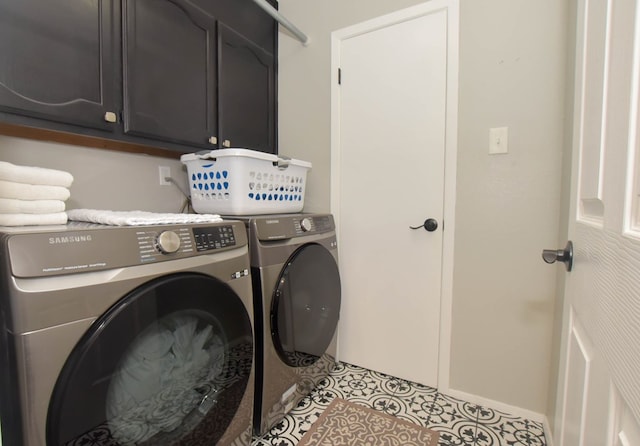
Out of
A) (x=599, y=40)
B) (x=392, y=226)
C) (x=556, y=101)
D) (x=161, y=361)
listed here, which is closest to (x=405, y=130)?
(x=392, y=226)

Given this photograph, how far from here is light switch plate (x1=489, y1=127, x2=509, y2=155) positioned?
1.44 m

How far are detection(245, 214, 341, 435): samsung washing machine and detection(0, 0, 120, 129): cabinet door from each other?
28.2 inches

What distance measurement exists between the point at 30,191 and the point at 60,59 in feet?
1.64

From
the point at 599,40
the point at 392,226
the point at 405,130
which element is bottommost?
the point at 392,226

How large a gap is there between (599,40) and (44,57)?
4.85ft

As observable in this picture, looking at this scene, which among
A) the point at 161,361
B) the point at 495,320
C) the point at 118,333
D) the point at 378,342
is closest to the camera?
the point at 118,333

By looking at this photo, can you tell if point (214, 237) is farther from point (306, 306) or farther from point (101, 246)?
point (306, 306)

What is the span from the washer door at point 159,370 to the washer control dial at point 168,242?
0.24 ft

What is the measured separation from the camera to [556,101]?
4.42 feet

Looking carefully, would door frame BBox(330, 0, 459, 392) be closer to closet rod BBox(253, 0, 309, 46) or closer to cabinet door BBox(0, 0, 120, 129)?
closet rod BBox(253, 0, 309, 46)

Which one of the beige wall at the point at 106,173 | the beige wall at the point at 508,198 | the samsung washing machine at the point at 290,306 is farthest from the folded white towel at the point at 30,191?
the beige wall at the point at 508,198

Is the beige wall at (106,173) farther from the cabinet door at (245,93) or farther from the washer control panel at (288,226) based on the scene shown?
the washer control panel at (288,226)

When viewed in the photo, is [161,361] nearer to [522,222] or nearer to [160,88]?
[160,88]

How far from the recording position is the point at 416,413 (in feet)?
4.86
